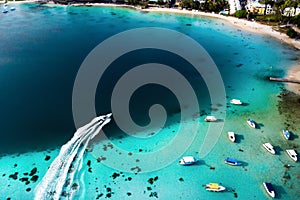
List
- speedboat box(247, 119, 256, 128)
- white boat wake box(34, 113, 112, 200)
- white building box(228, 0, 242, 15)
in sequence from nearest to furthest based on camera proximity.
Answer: white boat wake box(34, 113, 112, 200), speedboat box(247, 119, 256, 128), white building box(228, 0, 242, 15)

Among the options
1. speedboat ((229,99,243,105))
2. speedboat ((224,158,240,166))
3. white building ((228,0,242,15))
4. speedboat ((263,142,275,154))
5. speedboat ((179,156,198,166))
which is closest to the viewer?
speedboat ((224,158,240,166))

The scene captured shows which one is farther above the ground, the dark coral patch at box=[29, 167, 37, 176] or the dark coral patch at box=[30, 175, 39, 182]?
the dark coral patch at box=[29, 167, 37, 176]

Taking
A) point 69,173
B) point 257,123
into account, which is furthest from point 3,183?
point 257,123

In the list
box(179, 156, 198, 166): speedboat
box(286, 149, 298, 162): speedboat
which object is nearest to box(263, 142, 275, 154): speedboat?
box(286, 149, 298, 162): speedboat

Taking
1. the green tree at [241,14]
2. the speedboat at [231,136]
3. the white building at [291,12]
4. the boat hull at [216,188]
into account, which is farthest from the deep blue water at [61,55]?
the white building at [291,12]

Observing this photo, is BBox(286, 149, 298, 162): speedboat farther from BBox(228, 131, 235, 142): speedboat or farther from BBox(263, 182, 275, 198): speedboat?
BBox(228, 131, 235, 142): speedboat

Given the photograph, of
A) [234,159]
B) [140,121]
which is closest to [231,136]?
[234,159]

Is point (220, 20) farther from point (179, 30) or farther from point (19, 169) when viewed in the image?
point (19, 169)
